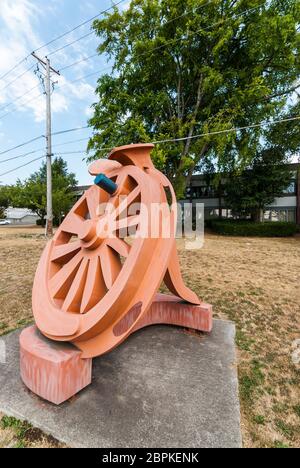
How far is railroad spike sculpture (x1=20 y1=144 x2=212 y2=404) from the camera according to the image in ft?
7.33

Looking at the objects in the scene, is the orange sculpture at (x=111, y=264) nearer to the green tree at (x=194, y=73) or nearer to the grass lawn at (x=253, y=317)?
the grass lawn at (x=253, y=317)

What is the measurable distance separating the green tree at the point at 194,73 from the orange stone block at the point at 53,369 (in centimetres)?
993

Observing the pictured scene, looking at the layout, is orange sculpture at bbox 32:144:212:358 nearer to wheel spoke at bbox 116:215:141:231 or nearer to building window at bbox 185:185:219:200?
wheel spoke at bbox 116:215:141:231

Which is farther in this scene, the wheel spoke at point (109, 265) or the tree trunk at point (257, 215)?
the tree trunk at point (257, 215)

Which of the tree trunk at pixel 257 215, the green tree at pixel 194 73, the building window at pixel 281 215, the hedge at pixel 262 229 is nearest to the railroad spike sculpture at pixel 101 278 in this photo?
the green tree at pixel 194 73

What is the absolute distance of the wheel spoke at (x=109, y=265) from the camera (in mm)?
2520

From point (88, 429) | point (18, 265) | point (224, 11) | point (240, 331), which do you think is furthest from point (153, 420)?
point (224, 11)

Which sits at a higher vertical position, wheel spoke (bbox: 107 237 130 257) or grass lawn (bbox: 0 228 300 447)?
wheel spoke (bbox: 107 237 130 257)

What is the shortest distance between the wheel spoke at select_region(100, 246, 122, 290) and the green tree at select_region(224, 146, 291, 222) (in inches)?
622

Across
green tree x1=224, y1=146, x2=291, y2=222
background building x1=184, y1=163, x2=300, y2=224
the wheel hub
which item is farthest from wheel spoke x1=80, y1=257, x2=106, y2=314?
background building x1=184, y1=163, x2=300, y2=224

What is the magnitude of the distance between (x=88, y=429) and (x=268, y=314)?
3.64 metres

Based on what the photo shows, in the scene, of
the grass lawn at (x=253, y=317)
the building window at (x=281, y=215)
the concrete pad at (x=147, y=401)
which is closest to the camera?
the concrete pad at (x=147, y=401)

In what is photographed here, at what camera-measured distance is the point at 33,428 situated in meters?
2.01

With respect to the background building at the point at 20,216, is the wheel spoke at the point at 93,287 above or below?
below
